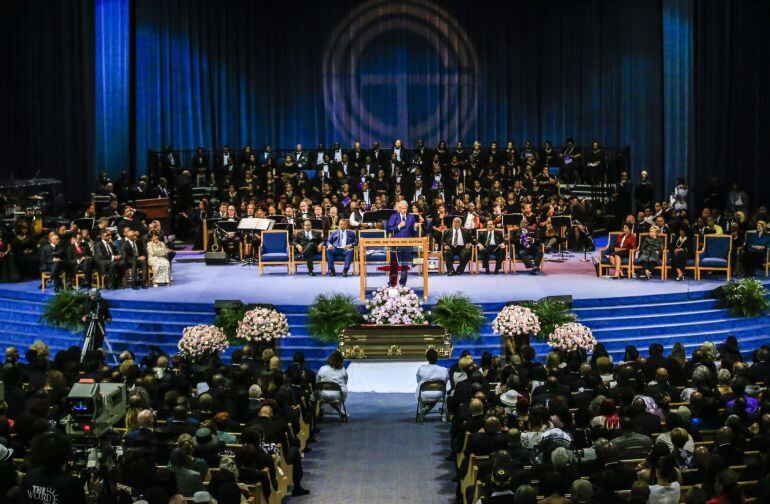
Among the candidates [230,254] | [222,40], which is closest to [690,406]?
[230,254]

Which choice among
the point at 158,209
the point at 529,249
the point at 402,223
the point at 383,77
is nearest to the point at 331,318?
the point at 402,223

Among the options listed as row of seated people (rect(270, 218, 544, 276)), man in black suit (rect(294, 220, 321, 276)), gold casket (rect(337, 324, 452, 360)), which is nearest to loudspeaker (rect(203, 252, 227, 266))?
row of seated people (rect(270, 218, 544, 276))

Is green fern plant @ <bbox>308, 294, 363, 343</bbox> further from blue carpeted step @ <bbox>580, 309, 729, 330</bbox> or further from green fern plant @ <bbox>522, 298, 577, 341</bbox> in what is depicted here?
blue carpeted step @ <bbox>580, 309, 729, 330</bbox>

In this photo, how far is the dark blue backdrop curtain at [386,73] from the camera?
93.4 ft

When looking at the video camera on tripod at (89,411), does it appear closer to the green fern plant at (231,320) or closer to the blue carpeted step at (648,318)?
the green fern plant at (231,320)

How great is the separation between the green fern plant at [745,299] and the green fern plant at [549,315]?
9.27ft

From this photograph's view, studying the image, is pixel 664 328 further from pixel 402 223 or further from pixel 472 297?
pixel 402 223

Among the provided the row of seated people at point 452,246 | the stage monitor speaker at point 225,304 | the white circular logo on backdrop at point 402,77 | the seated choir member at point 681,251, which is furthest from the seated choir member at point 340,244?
the white circular logo on backdrop at point 402,77

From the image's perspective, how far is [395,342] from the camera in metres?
14.8

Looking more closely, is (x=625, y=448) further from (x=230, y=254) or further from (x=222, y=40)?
(x=222, y=40)

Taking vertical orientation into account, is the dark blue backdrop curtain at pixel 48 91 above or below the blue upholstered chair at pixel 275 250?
above

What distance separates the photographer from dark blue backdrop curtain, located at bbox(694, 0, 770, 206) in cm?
2364

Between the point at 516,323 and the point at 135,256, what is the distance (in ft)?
22.3

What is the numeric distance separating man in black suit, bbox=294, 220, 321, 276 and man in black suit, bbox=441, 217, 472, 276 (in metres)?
2.21
